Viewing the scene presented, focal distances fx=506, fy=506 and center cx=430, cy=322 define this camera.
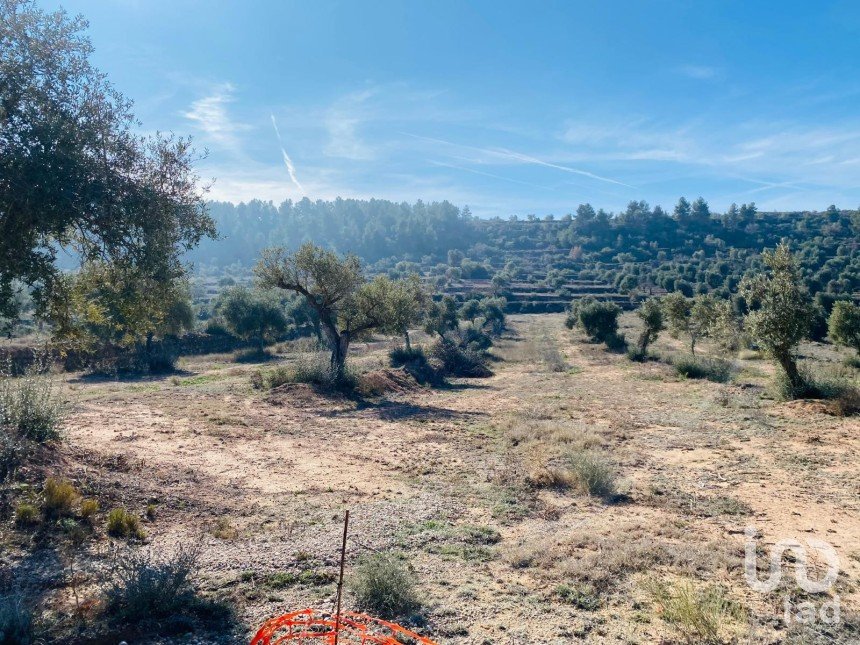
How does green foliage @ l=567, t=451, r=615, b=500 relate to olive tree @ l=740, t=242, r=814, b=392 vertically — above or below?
below

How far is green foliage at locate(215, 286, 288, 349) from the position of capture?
39062mm

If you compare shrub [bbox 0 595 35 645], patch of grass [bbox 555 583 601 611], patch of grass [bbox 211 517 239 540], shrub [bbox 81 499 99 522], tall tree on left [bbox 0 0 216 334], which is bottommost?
patch of grass [bbox 211 517 239 540]

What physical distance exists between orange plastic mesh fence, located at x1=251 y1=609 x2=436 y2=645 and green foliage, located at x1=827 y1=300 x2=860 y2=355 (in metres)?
32.4

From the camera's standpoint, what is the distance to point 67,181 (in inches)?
256

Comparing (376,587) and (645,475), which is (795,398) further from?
(376,587)

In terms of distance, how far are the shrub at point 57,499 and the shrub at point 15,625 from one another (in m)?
2.52

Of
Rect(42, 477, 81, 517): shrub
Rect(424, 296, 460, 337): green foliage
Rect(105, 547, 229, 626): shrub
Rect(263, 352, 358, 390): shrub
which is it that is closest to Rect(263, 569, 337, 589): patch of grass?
Rect(105, 547, 229, 626): shrub

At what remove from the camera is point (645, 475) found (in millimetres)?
10609

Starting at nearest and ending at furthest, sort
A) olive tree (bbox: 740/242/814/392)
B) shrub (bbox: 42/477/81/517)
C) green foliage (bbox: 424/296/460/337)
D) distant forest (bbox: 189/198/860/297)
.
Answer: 1. shrub (bbox: 42/477/81/517)
2. olive tree (bbox: 740/242/814/392)
3. green foliage (bbox: 424/296/460/337)
4. distant forest (bbox: 189/198/860/297)

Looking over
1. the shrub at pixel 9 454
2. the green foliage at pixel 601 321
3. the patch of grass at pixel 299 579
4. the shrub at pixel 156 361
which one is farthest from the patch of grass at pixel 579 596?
the green foliage at pixel 601 321

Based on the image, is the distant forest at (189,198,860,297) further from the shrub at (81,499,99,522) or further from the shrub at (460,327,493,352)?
the shrub at (81,499,99,522)

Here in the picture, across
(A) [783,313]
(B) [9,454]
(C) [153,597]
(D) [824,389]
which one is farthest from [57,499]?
(D) [824,389]

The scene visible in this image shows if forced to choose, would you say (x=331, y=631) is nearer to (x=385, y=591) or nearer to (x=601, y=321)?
(x=385, y=591)

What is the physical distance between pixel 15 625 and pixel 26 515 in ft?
8.66
